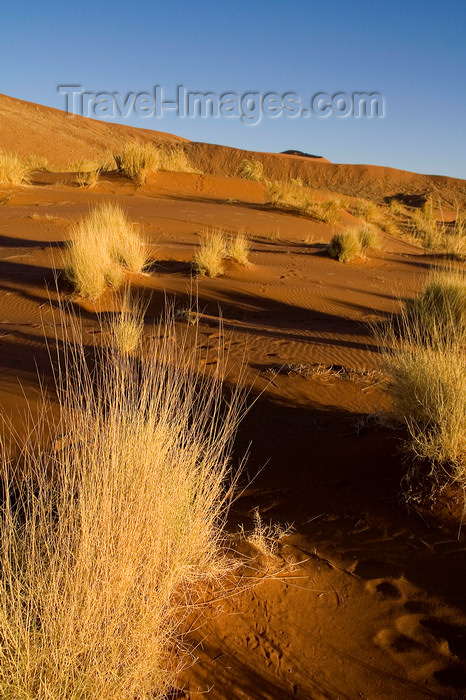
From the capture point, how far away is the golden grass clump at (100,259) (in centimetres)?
902

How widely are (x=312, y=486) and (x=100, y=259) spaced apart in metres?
6.02

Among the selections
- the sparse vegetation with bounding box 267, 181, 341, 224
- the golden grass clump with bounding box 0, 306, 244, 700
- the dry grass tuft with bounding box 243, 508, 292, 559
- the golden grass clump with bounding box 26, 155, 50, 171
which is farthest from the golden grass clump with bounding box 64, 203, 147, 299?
the golden grass clump with bounding box 26, 155, 50, 171

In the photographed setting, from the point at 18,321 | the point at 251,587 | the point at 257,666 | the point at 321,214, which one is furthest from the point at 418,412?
the point at 321,214

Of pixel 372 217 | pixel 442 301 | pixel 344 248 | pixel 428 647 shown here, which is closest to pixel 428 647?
pixel 428 647

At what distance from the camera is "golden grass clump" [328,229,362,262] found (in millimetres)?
14117

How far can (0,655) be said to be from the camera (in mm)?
2090

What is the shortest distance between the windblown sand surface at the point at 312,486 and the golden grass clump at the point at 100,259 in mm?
334

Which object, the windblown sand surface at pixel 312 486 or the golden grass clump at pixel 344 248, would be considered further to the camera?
the golden grass clump at pixel 344 248

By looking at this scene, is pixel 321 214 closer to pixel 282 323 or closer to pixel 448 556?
pixel 282 323

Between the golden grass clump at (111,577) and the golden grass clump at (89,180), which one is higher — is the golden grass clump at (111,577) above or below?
below

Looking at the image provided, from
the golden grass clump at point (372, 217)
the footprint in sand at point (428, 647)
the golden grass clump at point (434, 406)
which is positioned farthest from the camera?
Result: the golden grass clump at point (372, 217)

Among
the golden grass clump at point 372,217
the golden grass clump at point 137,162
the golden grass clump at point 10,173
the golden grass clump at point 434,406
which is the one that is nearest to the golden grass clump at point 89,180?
the golden grass clump at point 137,162

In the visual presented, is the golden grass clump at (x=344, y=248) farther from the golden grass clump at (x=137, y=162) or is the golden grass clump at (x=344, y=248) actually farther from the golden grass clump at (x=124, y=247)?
the golden grass clump at (x=137, y=162)

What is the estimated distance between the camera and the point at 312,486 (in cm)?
448
